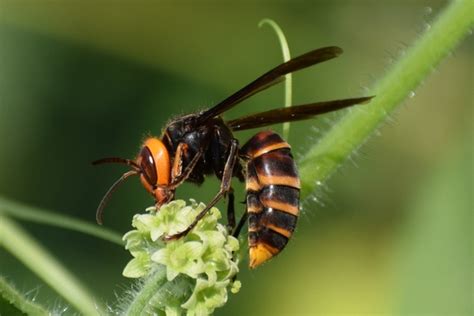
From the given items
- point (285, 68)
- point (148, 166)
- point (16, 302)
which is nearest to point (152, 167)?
point (148, 166)

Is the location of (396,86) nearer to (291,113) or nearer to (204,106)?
(291,113)

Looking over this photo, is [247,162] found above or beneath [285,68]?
beneath

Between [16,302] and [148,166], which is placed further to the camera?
[148,166]

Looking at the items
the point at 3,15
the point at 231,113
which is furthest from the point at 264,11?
the point at 3,15

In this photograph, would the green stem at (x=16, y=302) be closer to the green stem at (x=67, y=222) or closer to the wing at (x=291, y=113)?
the green stem at (x=67, y=222)

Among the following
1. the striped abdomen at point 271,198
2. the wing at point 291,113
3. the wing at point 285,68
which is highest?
the wing at point 285,68

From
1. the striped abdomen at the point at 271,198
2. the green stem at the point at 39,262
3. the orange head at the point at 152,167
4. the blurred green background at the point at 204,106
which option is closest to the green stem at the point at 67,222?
the green stem at the point at 39,262
